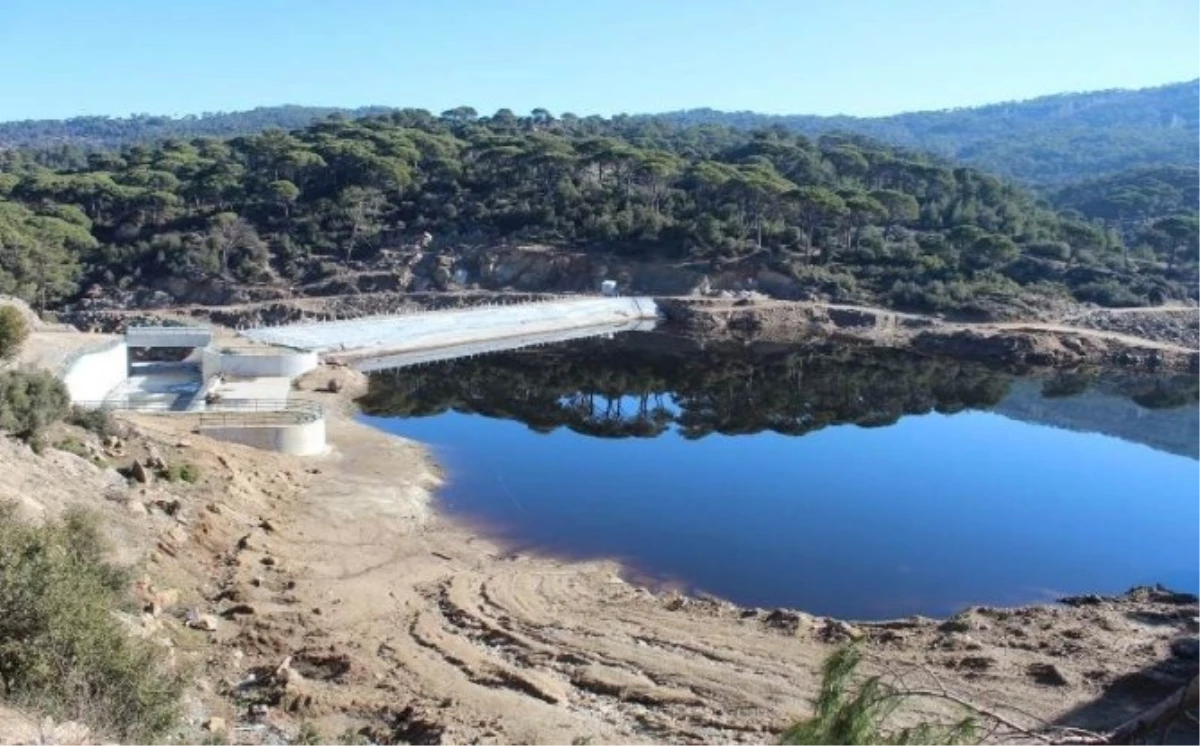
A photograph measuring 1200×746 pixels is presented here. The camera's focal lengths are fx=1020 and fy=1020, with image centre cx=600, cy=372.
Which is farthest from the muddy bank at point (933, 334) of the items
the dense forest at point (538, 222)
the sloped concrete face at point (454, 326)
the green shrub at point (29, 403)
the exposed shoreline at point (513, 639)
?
the green shrub at point (29, 403)

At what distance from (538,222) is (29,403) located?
51.3 metres

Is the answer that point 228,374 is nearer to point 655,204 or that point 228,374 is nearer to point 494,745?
point 494,745

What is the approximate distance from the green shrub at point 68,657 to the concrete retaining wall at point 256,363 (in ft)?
87.0

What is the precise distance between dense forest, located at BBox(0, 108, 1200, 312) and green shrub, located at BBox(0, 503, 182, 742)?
167ft

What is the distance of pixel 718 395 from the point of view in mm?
47688

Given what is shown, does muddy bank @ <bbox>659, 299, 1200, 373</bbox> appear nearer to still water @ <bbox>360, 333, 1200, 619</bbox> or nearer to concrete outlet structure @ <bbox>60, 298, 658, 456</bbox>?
still water @ <bbox>360, 333, 1200, 619</bbox>

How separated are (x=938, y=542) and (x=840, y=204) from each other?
46.4 m

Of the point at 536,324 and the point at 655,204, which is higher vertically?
the point at 655,204

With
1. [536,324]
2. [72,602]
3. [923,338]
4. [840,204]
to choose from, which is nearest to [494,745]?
[72,602]

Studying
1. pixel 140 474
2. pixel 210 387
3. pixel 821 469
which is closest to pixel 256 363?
pixel 210 387

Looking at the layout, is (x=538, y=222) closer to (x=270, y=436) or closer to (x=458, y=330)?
(x=458, y=330)

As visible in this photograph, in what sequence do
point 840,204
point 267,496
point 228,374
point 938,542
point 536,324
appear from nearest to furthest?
point 267,496, point 938,542, point 228,374, point 536,324, point 840,204

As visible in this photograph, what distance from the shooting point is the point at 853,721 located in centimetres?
540

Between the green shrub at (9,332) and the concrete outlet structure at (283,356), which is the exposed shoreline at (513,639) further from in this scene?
the green shrub at (9,332)
